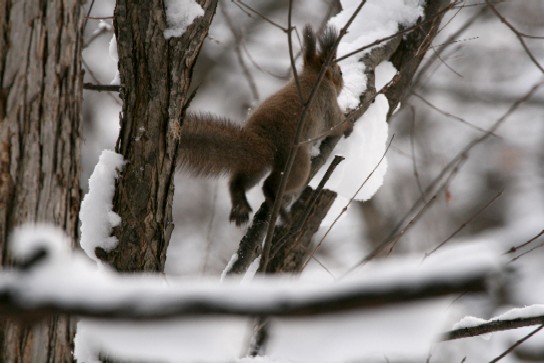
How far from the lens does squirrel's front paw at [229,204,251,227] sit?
3441 mm

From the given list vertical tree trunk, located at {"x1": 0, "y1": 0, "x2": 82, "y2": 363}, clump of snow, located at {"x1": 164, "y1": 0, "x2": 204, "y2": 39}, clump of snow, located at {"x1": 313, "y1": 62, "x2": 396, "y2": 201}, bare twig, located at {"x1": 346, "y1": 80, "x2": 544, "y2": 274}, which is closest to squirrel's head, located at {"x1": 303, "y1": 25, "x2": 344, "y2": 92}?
clump of snow, located at {"x1": 313, "y1": 62, "x2": 396, "y2": 201}

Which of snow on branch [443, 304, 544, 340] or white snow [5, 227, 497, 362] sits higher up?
snow on branch [443, 304, 544, 340]

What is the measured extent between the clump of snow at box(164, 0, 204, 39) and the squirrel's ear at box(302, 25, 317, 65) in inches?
78.0

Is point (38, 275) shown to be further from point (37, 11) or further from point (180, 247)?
point (180, 247)

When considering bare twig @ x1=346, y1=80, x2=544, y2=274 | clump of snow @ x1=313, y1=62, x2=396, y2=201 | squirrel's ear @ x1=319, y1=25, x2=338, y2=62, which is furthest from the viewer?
squirrel's ear @ x1=319, y1=25, x2=338, y2=62

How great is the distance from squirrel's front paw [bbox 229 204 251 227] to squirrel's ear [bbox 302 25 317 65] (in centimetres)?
117

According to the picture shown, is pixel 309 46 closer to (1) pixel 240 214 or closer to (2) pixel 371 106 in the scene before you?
(2) pixel 371 106

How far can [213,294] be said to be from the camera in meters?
0.60

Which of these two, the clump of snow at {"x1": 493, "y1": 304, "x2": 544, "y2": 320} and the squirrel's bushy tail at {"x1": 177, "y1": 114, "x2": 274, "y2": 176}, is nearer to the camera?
the clump of snow at {"x1": 493, "y1": 304, "x2": 544, "y2": 320}

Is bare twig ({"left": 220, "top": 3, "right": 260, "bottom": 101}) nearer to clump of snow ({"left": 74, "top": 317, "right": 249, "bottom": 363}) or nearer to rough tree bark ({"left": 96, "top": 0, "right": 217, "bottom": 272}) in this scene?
rough tree bark ({"left": 96, "top": 0, "right": 217, "bottom": 272})

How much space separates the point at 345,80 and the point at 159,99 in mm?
1899

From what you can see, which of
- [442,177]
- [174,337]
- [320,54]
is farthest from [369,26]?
[174,337]

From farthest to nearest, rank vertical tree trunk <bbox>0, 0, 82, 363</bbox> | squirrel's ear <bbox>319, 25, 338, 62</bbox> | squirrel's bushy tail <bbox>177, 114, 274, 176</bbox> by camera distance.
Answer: squirrel's ear <bbox>319, 25, 338, 62</bbox> → squirrel's bushy tail <bbox>177, 114, 274, 176</bbox> → vertical tree trunk <bbox>0, 0, 82, 363</bbox>

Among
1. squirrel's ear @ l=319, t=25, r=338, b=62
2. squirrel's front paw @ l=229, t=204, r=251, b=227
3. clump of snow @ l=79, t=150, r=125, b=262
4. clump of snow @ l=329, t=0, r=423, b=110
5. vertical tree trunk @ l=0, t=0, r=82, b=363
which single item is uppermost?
squirrel's ear @ l=319, t=25, r=338, b=62
